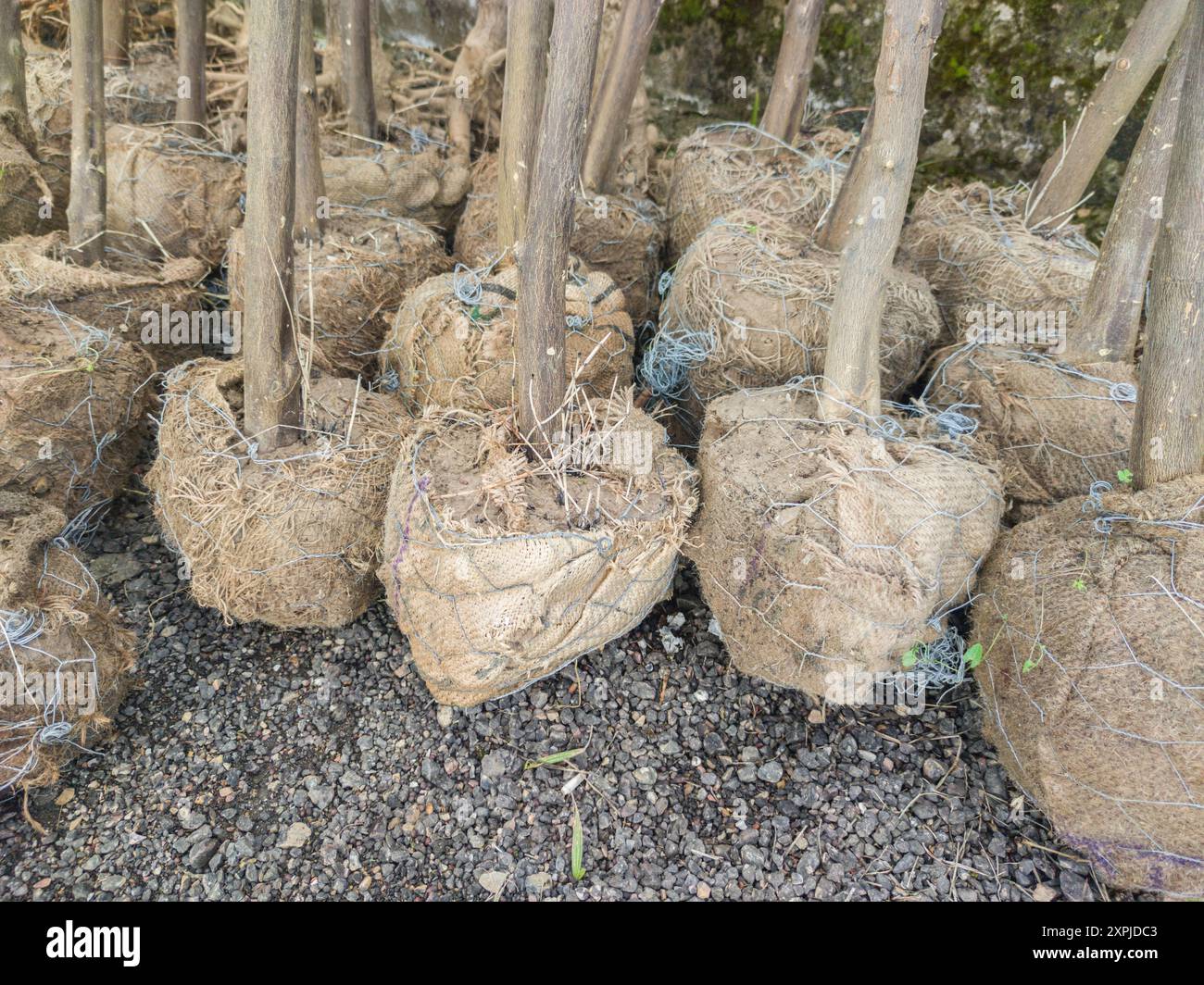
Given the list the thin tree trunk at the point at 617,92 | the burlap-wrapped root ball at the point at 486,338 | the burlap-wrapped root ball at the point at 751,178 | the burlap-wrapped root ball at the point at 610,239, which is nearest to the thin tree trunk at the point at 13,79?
the burlap-wrapped root ball at the point at 610,239

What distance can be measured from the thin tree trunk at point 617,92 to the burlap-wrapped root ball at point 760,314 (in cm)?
57

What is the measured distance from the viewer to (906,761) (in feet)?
7.14

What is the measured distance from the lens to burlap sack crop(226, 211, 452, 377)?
2.64 m

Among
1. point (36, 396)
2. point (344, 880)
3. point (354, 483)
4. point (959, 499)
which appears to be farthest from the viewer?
point (36, 396)

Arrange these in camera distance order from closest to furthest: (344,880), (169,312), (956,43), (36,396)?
(344,880) → (36,396) → (169,312) → (956,43)

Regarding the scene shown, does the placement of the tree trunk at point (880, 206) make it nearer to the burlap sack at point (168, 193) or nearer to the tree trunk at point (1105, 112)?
the tree trunk at point (1105, 112)

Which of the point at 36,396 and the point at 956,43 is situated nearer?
the point at 36,396

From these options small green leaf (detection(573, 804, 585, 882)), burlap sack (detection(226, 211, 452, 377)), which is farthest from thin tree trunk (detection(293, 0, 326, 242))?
small green leaf (detection(573, 804, 585, 882))

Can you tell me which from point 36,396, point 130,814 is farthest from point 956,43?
point 130,814

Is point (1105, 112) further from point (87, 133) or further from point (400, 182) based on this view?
point (87, 133)

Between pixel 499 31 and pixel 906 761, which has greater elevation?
pixel 499 31

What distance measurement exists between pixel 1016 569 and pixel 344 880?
1.76m

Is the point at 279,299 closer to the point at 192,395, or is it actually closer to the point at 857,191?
the point at 192,395

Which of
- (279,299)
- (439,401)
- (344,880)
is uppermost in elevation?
(279,299)
